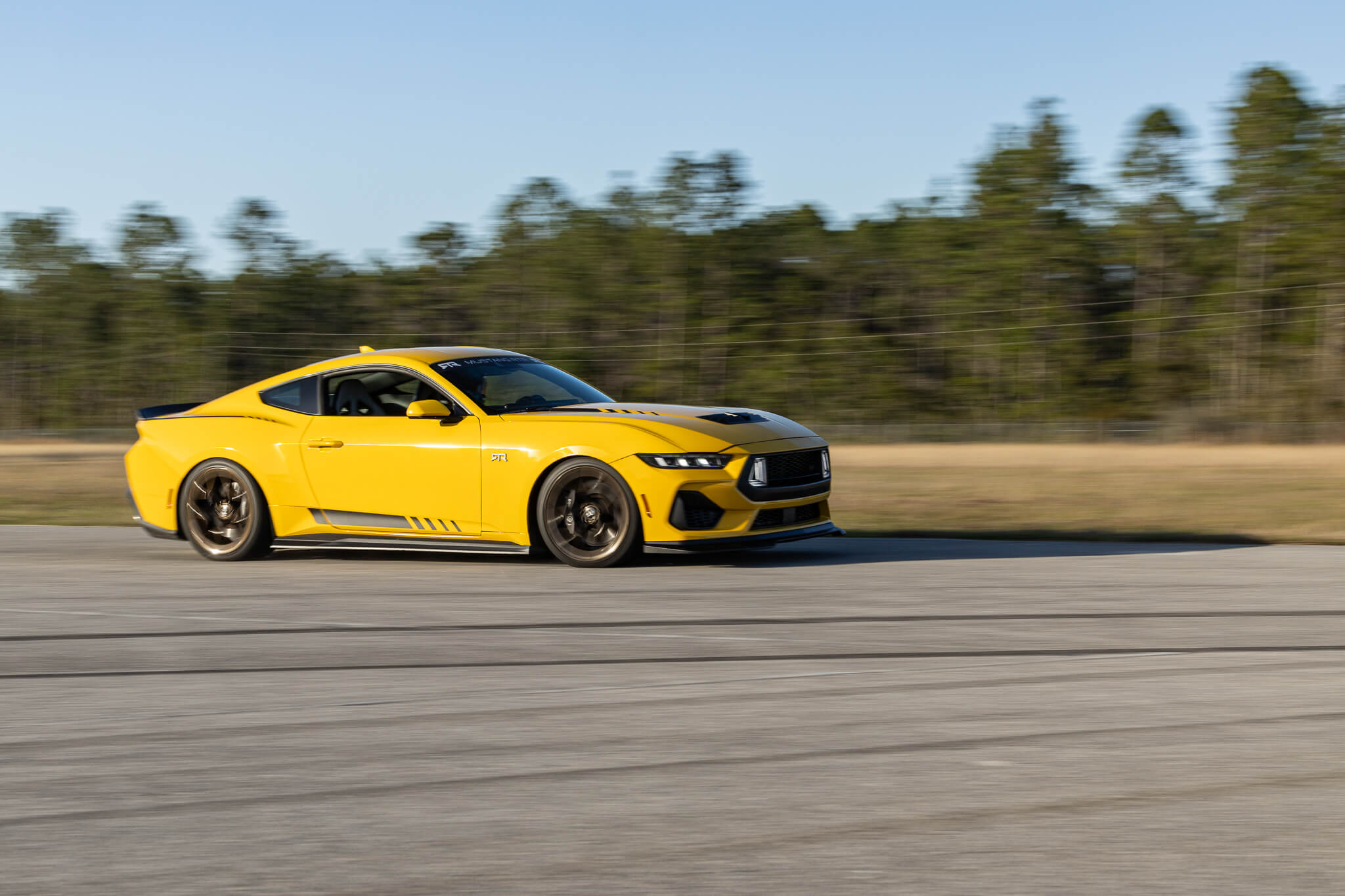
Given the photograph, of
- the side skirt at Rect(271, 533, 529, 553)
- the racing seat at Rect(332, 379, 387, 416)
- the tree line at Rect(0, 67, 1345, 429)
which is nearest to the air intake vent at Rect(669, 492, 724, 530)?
the side skirt at Rect(271, 533, 529, 553)

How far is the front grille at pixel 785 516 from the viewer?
914 cm

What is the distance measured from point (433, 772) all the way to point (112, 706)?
1.68 metres

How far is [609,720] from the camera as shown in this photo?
197 inches

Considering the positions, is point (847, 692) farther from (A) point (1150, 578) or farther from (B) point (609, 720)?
(A) point (1150, 578)

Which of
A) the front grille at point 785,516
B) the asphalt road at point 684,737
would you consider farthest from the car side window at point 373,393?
the front grille at point 785,516

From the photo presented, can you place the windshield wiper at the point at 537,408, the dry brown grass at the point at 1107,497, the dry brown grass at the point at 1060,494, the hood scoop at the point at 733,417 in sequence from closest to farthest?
the hood scoop at the point at 733,417 → the windshield wiper at the point at 537,408 → the dry brown grass at the point at 1107,497 → the dry brown grass at the point at 1060,494

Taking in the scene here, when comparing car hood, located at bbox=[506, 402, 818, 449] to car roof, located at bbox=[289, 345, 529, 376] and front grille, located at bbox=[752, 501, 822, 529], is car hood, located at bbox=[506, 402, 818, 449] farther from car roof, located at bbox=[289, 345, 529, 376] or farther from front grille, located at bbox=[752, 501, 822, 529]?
car roof, located at bbox=[289, 345, 529, 376]

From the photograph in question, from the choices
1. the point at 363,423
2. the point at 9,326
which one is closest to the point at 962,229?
the point at 9,326

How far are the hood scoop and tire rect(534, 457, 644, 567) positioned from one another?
0.76m

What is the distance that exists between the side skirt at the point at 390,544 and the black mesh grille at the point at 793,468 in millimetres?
1621

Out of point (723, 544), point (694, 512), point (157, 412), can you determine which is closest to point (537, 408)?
point (694, 512)

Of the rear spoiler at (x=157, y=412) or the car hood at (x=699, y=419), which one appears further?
the rear spoiler at (x=157, y=412)

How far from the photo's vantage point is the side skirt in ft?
31.0

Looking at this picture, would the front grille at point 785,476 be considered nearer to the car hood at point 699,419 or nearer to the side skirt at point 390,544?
the car hood at point 699,419
